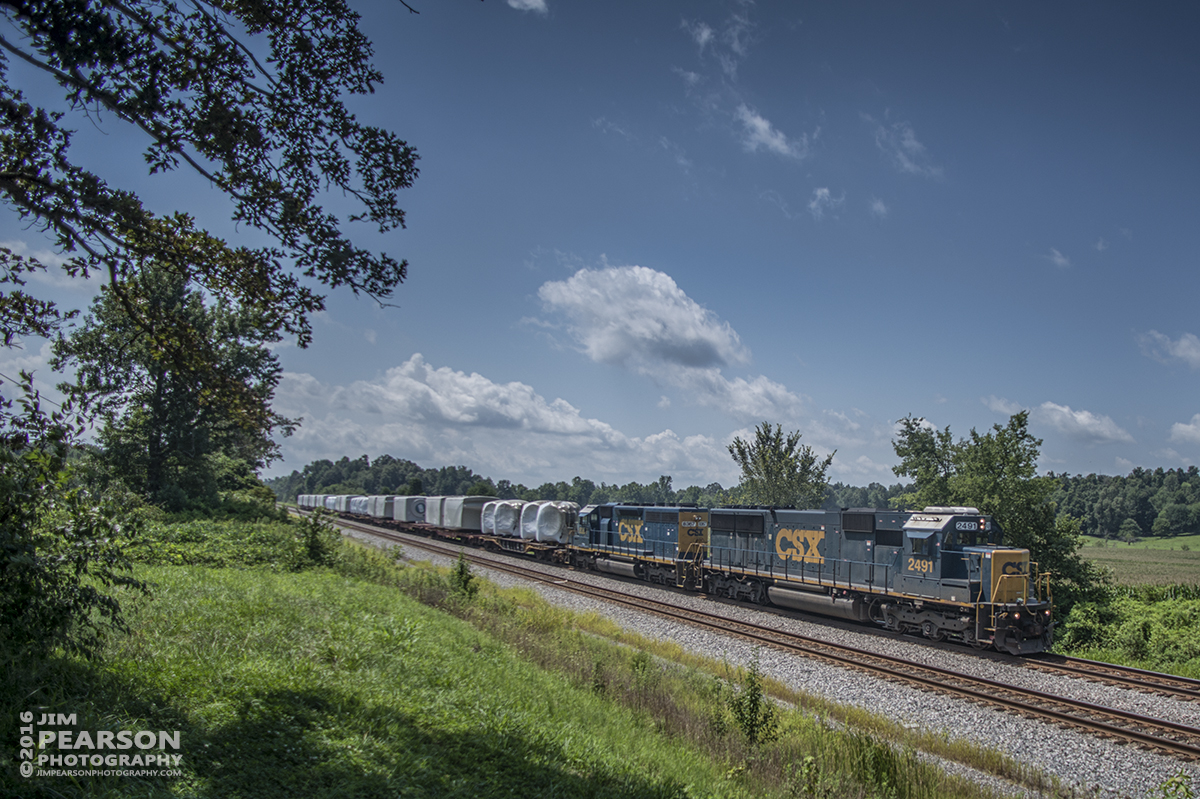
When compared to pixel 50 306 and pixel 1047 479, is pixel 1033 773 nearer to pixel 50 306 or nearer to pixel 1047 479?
pixel 50 306

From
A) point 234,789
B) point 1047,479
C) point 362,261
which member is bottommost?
point 234,789

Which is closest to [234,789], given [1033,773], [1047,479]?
[1033,773]

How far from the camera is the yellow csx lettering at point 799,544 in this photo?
70.6ft

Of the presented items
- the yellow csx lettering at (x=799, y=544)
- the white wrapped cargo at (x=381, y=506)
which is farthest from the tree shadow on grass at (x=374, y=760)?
the white wrapped cargo at (x=381, y=506)

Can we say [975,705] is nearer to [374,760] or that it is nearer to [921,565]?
[921,565]

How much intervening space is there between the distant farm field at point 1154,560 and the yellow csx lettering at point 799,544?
16875 mm

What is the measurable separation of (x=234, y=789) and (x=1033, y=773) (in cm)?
1042

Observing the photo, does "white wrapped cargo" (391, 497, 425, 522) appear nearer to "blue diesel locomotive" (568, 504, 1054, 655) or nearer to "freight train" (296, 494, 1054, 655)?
"freight train" (296, 494, 1054, 655)

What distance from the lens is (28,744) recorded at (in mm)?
4934

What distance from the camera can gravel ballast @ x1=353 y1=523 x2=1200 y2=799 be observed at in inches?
386

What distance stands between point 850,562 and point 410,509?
40.5m

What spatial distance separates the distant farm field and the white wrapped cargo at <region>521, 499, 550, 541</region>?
27.2 m

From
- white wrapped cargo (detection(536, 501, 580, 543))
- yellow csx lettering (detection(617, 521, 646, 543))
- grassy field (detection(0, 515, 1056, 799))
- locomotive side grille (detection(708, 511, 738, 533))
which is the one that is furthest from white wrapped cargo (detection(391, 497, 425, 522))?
grassy field (detection(0, 515, 1056, 799))

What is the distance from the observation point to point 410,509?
52750 mm
